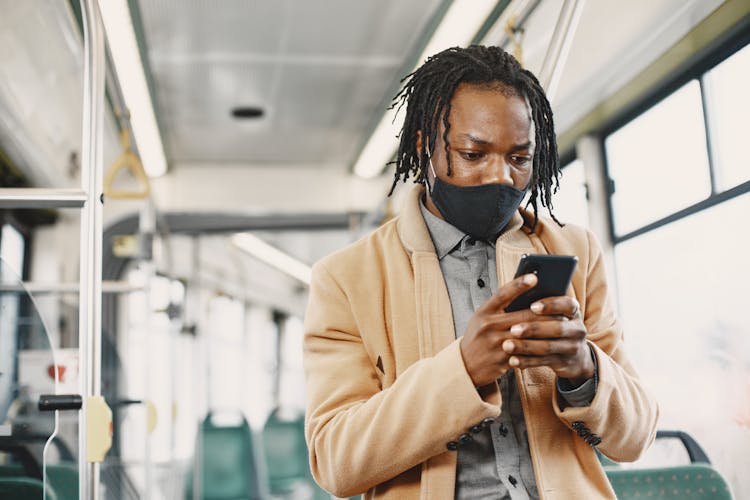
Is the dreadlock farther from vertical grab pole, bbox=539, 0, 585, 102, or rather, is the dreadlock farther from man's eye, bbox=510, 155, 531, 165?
vertical grab pole, bbox=539, 0, 585, 102

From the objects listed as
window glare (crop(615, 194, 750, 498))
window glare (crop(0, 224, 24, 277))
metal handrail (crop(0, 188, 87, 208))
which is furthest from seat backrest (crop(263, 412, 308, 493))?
metal handrail (crop(0, 188, 87, 208))

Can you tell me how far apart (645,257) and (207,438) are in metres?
3.23

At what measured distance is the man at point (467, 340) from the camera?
1126 millimetres

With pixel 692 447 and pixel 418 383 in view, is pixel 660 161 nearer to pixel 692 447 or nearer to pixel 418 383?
pixel 692 447

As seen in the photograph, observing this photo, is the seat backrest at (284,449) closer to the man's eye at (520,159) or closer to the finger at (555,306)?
the man's eye at (520,159)

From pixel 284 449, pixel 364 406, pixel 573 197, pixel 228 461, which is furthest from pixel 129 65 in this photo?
pixel 284 449

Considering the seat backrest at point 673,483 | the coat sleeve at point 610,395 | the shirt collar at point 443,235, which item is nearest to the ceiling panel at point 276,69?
the seat backrest at point 673,483

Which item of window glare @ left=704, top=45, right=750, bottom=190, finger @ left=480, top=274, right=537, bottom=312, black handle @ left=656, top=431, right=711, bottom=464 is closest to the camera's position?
finger @ left=480, top=274, right=537, bottom=312

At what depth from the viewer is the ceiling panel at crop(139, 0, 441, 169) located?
4.57 metres

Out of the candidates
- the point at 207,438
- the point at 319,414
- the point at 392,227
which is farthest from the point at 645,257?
the point at 207,438

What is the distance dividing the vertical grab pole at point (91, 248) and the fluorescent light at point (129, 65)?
649mm

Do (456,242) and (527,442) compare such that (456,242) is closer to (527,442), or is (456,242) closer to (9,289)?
(527,442)

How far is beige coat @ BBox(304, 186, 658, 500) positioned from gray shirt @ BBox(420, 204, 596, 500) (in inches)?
1.2

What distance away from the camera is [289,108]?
20.0 feet
